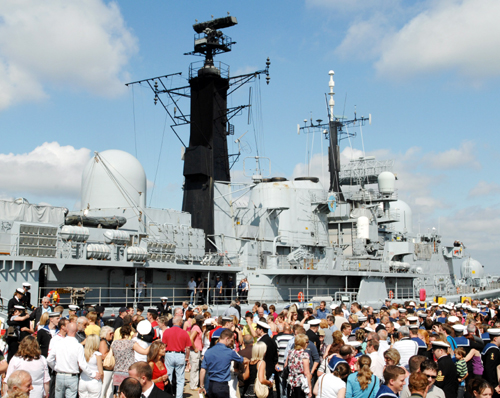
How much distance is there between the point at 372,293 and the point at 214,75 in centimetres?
1534

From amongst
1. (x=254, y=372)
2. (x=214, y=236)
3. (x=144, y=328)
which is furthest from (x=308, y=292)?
(x=144, y=328)

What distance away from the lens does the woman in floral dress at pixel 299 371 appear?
6.89 m

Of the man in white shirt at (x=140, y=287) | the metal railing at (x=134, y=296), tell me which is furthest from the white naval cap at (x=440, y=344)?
the man in white shirt at (x=140, y=287)

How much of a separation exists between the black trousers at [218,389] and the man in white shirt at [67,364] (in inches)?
59.7

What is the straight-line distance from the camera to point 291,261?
26266 mm

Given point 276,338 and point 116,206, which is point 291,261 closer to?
point 116,206

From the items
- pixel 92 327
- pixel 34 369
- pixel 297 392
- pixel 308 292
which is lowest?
pixel 297 392

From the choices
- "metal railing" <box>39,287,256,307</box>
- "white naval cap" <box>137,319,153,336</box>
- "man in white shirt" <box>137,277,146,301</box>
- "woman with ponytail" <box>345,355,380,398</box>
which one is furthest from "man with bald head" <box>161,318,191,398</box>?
"man in white shirt" <box>137,277,146,301</box>

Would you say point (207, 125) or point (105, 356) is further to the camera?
point (207, 125)

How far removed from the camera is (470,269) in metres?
46.2

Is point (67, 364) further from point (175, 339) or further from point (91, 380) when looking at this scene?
point (175, 339)

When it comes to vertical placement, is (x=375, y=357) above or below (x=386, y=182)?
below

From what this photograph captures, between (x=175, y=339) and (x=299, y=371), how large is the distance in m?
2.17

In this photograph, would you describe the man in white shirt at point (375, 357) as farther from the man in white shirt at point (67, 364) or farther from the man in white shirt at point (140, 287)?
the man in white shirt at point (140, 287)
